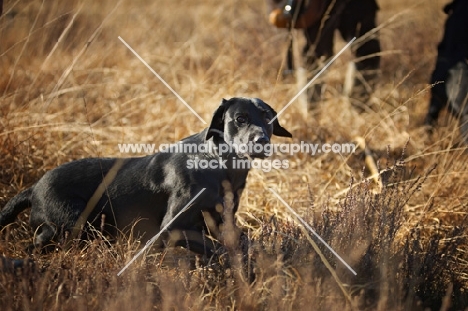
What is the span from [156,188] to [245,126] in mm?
642

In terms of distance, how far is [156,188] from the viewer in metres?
3.54

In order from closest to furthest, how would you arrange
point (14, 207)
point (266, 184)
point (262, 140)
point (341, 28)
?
point (262, 140), point (14, 207), point (266, 184), point (341, 28)

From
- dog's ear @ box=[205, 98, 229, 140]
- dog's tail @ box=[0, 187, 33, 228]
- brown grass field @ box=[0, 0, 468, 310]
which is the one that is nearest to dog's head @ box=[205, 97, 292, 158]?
dog's ear @ box=[205, 98, 229, 140]

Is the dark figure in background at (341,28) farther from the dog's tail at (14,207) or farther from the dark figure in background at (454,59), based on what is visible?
the dog's tail at (14,207)

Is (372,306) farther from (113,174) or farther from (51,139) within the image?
(51,139)

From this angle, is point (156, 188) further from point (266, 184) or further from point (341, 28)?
point (341, 28)

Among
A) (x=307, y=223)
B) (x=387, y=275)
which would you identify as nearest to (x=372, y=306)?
(x=387, y=275)

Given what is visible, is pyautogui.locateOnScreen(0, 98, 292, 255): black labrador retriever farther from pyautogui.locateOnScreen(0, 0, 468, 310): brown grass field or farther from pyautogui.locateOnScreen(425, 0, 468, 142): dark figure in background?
pyautogui.locateOnScreen(425, 0, 468, 142): dark figure in background

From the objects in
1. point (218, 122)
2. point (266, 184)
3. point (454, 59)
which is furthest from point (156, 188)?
Answer: point (454, 59)

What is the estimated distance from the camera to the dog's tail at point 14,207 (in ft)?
11.7

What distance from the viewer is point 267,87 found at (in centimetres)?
629

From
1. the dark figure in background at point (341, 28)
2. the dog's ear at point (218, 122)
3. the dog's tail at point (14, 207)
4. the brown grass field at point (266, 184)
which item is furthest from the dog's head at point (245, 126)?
the dark figure in background at point (341, 28)

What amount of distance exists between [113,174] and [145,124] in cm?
205

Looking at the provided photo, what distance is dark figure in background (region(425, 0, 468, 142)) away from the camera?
497cm
